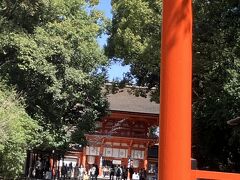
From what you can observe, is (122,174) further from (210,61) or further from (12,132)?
(12,132)

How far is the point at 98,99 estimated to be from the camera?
29.0m

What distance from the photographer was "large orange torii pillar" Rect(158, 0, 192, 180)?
3391 mm

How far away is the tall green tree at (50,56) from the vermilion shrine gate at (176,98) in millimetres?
18861

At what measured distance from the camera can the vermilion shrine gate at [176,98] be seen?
11.1 ft

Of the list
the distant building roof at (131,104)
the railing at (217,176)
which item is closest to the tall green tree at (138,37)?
the distant building roof at (131,104)

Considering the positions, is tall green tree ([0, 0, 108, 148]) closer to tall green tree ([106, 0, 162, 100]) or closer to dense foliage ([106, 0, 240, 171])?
tall green tree ([106, 0, 162, 100])

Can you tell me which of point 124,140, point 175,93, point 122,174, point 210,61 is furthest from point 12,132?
point 124,140

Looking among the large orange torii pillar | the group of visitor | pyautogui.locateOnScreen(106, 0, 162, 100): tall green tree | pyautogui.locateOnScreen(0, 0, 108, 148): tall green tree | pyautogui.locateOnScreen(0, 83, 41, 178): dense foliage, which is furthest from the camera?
the group of visitor

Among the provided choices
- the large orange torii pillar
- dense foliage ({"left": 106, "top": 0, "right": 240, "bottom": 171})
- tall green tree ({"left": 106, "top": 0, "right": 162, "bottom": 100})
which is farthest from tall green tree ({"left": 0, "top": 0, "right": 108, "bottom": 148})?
the large orange torii pillar

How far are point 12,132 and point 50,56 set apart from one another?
18.1ft

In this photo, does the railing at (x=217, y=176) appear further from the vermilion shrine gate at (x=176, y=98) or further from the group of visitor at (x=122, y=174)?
the group of visitor at (x=122, y=174)

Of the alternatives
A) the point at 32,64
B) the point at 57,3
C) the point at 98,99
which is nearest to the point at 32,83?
the point at 32,64

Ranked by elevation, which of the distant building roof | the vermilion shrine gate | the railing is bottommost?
the railing

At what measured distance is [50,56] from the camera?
22.8m
